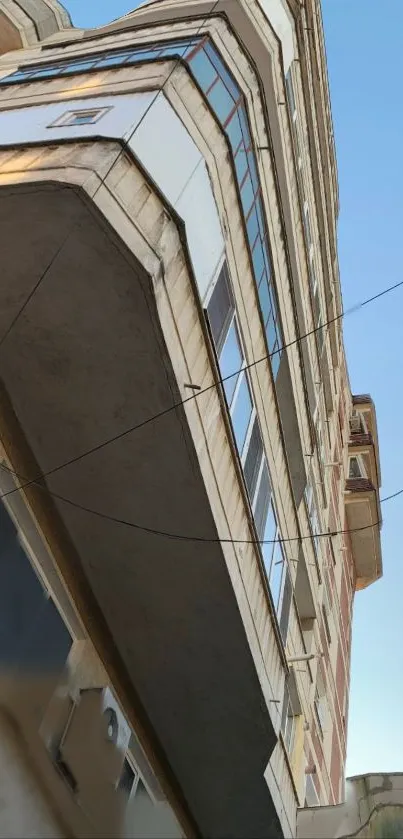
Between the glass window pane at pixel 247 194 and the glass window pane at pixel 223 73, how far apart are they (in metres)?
0.95

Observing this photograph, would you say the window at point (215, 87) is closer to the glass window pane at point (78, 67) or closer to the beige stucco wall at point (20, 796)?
the glass window pane at point (78, 67)

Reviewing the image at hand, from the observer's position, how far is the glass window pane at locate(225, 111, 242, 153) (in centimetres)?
729

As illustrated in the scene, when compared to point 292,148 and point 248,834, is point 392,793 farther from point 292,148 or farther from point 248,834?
point 292,148

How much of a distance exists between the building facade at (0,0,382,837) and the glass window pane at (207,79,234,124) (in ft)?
0.12

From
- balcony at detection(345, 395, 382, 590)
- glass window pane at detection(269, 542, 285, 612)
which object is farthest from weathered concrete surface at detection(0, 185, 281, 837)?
balcony at detection(345, 395, 382, 590)

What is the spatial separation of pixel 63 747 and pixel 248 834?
1.94 meters

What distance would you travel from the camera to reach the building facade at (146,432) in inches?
218

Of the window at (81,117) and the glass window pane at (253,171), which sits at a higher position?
the glass window pane at (253,171)

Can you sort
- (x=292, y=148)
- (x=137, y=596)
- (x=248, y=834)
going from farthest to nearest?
(x=292, y=148), (x=137, y=596), (x=248, y=834)

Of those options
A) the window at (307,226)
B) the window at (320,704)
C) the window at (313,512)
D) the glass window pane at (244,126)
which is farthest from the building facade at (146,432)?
the window at (320,704)

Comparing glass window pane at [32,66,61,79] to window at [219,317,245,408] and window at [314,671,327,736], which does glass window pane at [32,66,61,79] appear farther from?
window at [314,671,327,736]

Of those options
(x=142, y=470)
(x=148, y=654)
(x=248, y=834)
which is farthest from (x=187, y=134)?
(x=248, y=834)

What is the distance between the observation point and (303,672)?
11.7 metres

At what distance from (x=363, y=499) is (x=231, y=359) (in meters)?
18.2
